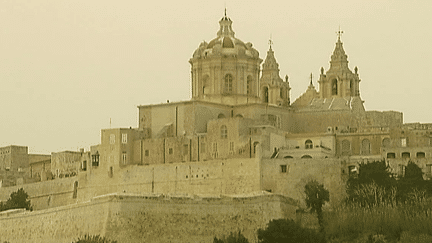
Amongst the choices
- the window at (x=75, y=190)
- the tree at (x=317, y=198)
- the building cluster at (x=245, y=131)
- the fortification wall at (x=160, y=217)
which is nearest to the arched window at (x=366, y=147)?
the building cluster at (x=245, y=131)

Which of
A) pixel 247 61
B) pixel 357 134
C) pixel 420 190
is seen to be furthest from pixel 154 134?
pixel 420 190

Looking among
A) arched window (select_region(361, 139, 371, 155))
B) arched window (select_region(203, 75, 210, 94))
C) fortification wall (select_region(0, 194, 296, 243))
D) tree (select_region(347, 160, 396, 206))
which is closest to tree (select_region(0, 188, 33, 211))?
fortification wall (select_region(0, 194, 296, 243))

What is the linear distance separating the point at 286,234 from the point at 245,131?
13.6 meters

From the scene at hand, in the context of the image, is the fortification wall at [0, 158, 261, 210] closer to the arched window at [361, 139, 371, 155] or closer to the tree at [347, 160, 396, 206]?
the tree at [347, 160, 396, 206]

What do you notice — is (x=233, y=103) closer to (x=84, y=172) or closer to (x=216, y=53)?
(x=216, y=53)

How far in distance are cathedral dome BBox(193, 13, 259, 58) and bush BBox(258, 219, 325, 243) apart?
1983cm

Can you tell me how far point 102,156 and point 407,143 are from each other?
20.1 m

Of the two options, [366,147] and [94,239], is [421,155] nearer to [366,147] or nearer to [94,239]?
[366,147]

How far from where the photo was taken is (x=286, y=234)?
2906 inches

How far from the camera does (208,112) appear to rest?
90.2 meters

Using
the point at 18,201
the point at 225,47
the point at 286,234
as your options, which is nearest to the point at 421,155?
the point at 286,234

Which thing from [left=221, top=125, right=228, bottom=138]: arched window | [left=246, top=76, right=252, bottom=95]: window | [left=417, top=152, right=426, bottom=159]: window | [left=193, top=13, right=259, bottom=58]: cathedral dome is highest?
[left=193, top=13, right=259, bottom=58]: cathedral dome

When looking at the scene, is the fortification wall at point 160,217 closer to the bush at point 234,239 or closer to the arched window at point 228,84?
the bush at point 234,239

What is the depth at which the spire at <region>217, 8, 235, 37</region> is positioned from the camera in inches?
3718
